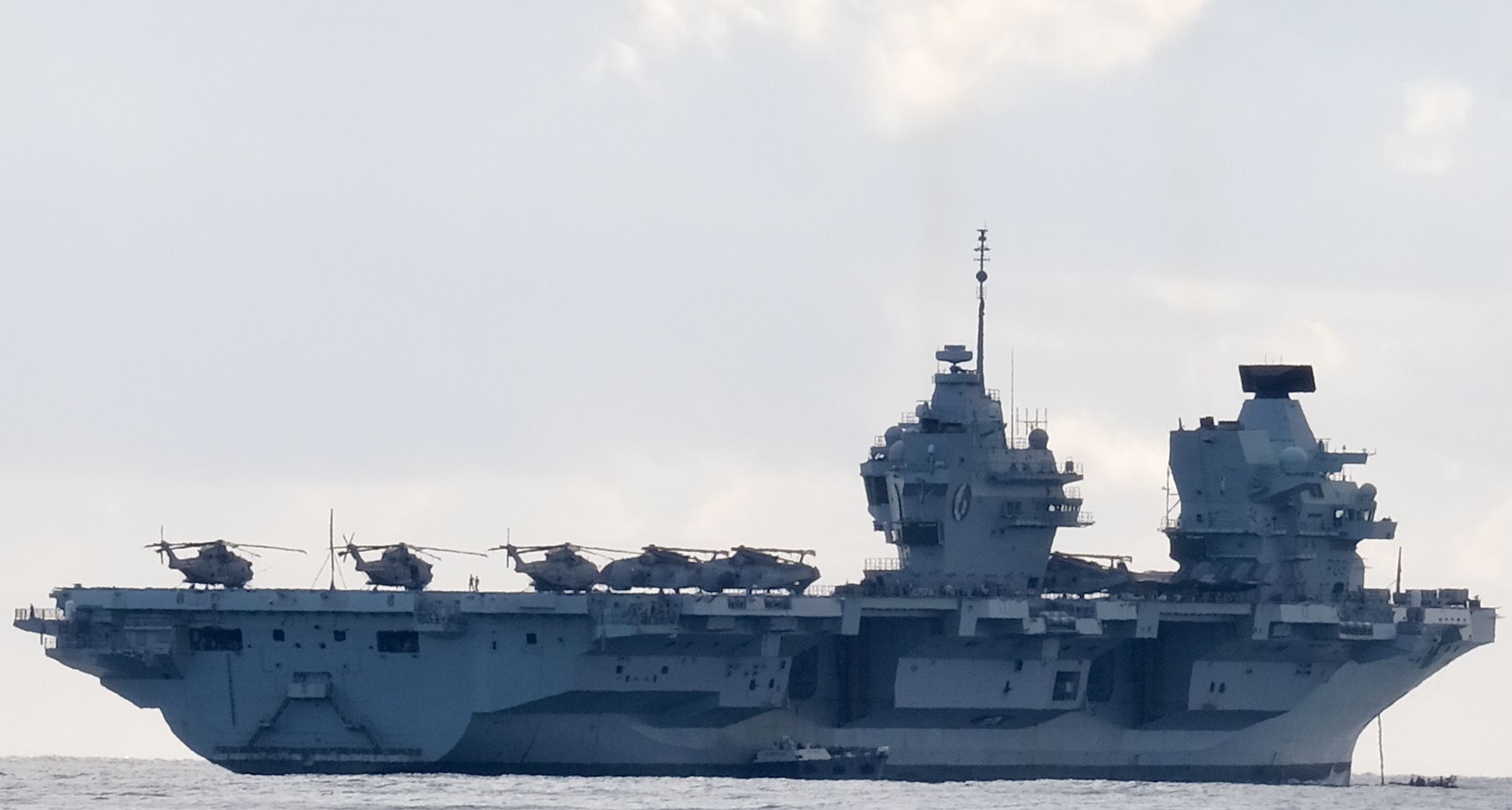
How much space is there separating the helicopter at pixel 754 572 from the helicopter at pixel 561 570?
2217mm

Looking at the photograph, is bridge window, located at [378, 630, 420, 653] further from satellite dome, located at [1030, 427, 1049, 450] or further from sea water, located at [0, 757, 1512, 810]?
satellite dome, located at [1030, 427, 1049, 450]

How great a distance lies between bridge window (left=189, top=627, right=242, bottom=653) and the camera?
63969 millimetres

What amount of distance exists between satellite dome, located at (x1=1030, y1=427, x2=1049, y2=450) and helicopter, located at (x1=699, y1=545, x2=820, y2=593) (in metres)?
6.61

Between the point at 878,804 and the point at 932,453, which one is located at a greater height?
the point at 932,453

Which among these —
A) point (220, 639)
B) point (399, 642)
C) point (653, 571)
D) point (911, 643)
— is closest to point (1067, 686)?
point (911, 643)

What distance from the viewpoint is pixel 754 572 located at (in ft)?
217

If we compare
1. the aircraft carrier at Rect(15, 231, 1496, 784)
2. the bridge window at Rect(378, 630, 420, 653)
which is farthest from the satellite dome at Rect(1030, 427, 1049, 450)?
the bridge window at Rect(378, 630, 420, 653)

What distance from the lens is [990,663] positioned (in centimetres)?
6775

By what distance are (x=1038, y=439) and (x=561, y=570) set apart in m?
11.4

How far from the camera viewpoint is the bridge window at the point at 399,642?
63.8 metres

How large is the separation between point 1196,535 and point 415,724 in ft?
57.1

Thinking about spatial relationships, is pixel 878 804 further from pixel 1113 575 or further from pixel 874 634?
pixel 1113 575

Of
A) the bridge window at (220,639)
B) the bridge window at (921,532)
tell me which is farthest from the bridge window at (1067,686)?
the bridge window at (220,639)

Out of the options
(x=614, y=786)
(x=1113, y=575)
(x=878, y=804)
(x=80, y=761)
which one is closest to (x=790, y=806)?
(x=878, y=804)
